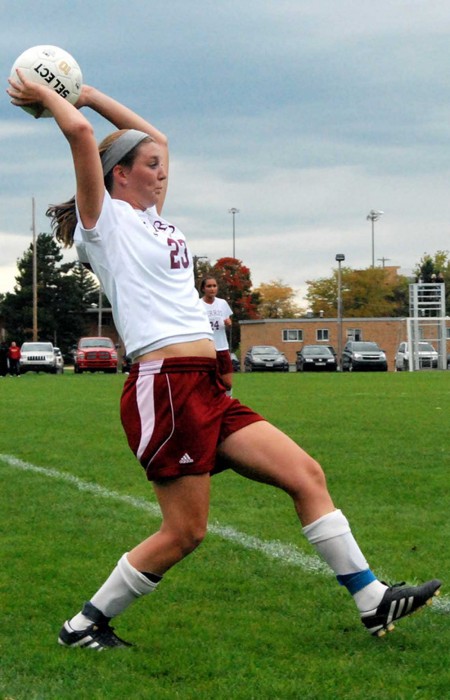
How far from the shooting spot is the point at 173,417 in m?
4.30

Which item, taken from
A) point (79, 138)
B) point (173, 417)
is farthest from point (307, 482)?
point (79, 138)

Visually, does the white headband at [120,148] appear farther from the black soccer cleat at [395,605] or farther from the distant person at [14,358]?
the distant person at [14,358]

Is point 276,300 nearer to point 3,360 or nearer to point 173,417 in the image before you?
point 3,360

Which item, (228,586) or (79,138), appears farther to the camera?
(228,586)

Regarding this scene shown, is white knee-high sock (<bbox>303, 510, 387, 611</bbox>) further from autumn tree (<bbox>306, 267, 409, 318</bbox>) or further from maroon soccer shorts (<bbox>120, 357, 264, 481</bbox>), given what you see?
autumn tree (<bbox>306, 267, 409, 318</bbox>)

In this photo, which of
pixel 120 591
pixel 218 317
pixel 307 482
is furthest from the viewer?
pixel 218 317

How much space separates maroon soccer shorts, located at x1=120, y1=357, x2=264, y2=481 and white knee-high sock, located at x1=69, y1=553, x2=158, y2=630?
0.44 m

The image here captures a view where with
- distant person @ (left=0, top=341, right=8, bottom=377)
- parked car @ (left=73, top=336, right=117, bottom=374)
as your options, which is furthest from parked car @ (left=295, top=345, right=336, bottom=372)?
distant person @ (left=0, top=341, right=8, bottom=377)

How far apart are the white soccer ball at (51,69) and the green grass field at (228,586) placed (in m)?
2.22

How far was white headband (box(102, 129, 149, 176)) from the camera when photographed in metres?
4.49

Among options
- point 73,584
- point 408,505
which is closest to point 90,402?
point 408,505

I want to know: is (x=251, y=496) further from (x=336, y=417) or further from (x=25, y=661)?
(x=336, y=417)

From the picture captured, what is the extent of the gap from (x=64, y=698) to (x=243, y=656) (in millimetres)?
800

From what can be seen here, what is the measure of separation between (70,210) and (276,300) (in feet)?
374
